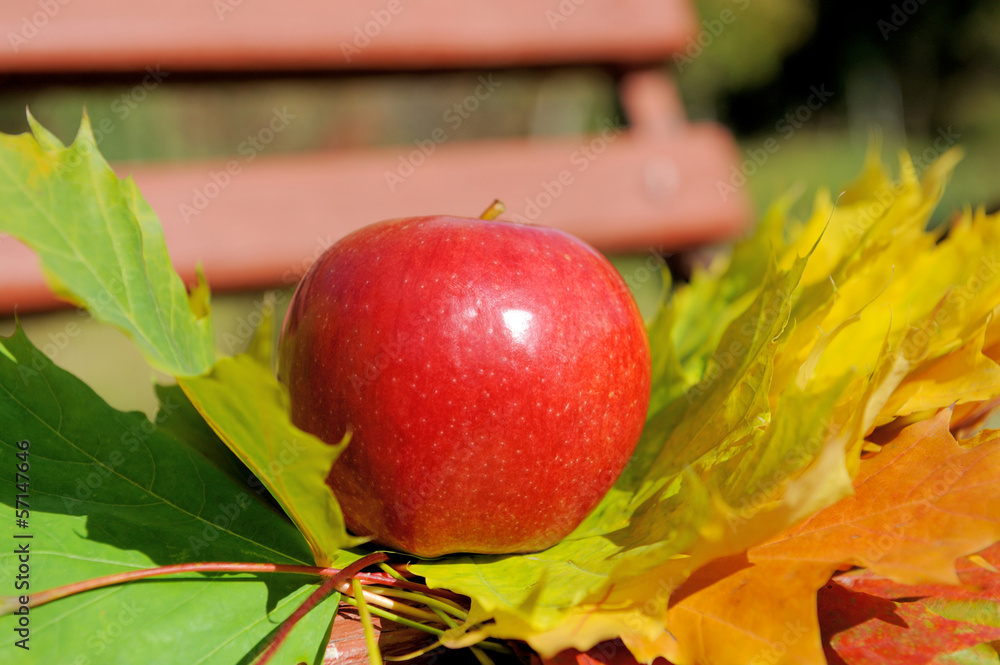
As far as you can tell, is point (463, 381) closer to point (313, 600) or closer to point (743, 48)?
point (313, 600)

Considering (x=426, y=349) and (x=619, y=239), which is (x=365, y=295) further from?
(x=619, y=239)

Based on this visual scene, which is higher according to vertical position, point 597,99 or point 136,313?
point 597,99

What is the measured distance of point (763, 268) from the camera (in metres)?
0.46

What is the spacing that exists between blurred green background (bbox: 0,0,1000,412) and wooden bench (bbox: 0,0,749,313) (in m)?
0.04

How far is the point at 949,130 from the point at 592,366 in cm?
810

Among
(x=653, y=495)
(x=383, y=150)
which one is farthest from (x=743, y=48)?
(x=653, y=495)

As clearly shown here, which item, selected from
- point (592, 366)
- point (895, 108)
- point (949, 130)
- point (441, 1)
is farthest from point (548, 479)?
point (895, 108)

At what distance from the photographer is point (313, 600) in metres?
0.28

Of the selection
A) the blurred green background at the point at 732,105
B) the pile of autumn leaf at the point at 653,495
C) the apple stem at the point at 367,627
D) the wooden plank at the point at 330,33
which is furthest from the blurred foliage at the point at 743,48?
the apple stem at the point at 367,627

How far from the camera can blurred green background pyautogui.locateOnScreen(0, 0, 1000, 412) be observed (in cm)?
130

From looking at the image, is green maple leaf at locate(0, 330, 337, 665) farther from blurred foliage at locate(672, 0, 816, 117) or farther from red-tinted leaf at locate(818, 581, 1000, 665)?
blurred foliage at locate(672, 0, 816, 117)

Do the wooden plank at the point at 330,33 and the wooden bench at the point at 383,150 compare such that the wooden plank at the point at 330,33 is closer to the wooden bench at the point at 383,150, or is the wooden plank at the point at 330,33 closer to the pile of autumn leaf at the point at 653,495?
the wooden bench at the point at 383,150

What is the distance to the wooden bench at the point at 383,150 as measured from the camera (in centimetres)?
82

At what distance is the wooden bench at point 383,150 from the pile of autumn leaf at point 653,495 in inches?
20.9
